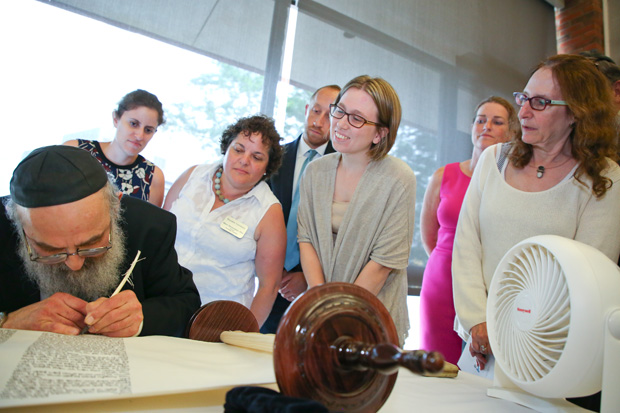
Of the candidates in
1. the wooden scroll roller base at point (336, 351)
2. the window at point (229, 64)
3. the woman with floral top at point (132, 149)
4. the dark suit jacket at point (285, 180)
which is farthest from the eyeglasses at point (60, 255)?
the window at point (229, 64)

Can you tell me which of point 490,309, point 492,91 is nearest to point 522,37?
point 492,91

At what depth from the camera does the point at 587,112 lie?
1.81 meters

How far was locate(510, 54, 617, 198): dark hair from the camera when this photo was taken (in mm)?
1800

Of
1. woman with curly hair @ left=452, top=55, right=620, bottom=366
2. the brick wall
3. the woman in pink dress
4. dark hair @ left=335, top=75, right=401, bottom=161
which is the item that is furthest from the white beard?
the brick wall

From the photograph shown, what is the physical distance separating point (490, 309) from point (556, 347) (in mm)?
225

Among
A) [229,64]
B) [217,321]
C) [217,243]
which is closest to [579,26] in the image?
[229,64]

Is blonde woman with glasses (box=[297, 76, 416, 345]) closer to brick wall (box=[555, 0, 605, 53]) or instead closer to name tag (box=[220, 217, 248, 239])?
name tag (box=[220, 217, 248, 239])

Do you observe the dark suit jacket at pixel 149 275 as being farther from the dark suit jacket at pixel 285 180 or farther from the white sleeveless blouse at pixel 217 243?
the dark suit jacket at pixel 285 180

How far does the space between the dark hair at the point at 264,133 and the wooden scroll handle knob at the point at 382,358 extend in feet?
7.15

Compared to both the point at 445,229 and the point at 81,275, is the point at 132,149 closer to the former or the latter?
the point at 81,275

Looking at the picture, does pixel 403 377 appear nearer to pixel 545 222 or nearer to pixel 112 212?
pixel 545 222

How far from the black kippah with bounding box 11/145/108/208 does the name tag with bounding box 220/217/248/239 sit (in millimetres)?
1107

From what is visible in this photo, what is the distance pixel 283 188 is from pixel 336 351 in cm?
244

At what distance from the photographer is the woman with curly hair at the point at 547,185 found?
1.74m
